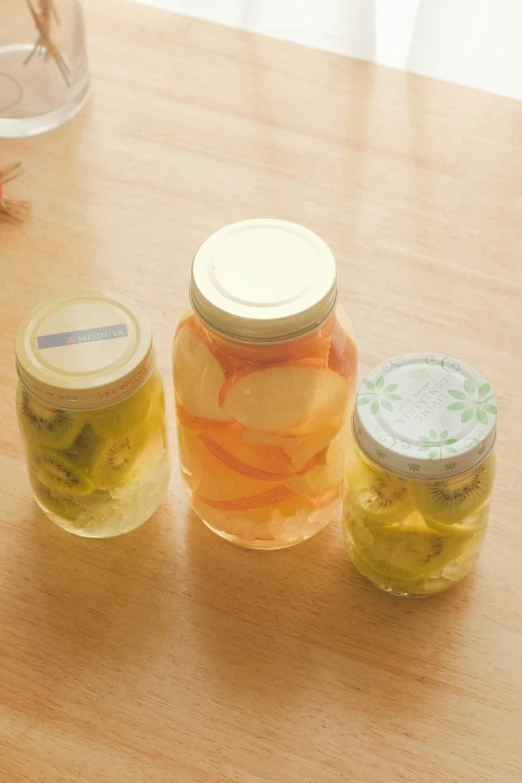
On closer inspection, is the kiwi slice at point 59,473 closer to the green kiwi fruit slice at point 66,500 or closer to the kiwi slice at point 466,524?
the green kiwi fruit slice at point 66,500

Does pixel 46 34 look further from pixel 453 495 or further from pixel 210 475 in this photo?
pixel 453 495

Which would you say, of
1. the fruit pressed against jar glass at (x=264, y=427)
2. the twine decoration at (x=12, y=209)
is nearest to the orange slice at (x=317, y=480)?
the fruit pressed against jar glass at (x=264, y=427)

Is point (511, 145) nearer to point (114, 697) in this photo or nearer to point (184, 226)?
point (184, 226)

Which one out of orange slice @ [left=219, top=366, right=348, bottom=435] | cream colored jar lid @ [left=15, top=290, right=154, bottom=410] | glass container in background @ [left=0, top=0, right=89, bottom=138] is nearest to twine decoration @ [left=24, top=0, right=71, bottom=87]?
glass container in background @ [left=0, top=0, right=89, bottom=138]

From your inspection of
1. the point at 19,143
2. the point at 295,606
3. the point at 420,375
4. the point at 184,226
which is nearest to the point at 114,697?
the point at 295,606

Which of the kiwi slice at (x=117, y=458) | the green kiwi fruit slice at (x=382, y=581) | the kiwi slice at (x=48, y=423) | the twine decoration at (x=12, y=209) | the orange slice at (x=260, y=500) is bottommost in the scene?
the green kiwi fruit slice at (x=382, y=581)

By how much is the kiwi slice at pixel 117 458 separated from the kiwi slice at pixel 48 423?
0.08ft

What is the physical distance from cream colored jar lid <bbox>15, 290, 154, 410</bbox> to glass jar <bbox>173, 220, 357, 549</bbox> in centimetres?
3

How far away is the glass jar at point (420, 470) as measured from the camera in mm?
598

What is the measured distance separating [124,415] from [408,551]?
0.66ft

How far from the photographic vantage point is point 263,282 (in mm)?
597

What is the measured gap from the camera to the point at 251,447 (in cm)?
63

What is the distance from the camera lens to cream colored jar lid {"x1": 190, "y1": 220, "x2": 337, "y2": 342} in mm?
576

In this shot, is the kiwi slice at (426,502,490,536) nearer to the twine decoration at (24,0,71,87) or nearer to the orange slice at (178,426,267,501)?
the orange slice at (178,426,267,501)
